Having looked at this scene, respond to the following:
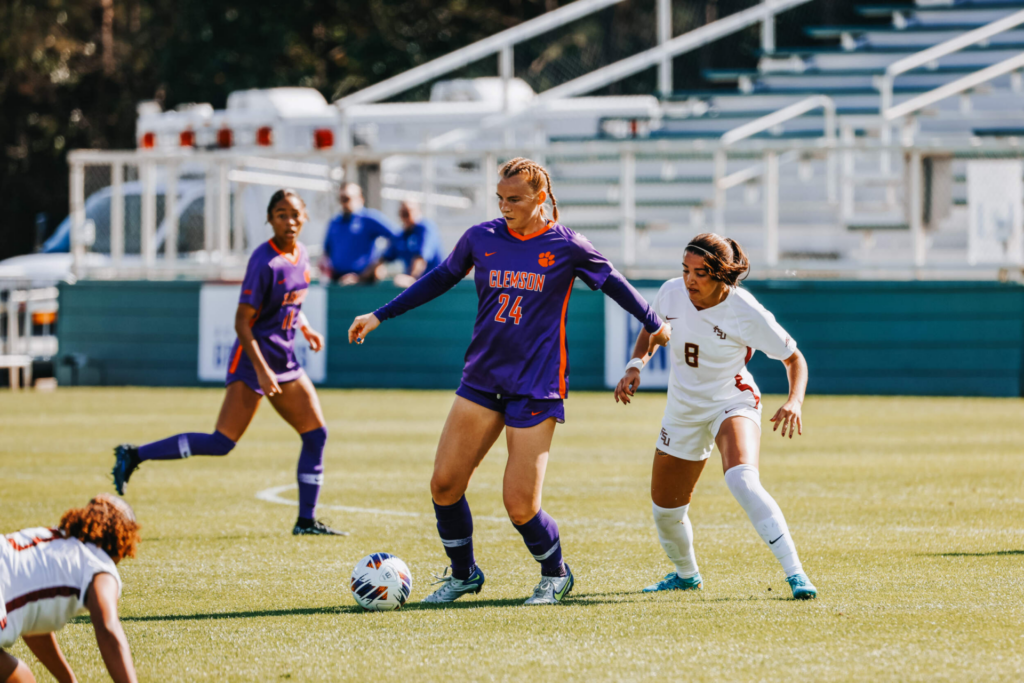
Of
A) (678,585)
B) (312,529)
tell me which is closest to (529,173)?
(678,585)

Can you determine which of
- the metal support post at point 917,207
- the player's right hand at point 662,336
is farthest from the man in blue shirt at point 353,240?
the player's right hand at point 662,336

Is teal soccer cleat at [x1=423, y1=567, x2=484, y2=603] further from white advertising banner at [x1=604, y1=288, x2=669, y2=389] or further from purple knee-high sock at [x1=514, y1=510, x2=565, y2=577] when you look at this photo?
white advertising banner at [x1=604, y1=288, x2=669, y2=389]

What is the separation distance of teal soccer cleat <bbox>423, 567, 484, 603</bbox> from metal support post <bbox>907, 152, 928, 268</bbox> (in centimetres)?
1275

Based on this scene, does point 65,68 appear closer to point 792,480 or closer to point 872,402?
point 872,402

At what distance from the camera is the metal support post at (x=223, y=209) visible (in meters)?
19.2

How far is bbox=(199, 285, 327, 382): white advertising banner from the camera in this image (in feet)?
62.0

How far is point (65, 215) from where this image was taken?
128 feet

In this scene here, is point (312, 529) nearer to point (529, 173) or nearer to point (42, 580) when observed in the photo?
point (529, 173)

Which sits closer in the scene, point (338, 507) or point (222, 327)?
point (338, 507)

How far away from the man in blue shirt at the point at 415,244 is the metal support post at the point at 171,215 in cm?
364

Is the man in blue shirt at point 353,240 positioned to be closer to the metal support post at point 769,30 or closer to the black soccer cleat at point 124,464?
the black soccer cleat at point 124,464

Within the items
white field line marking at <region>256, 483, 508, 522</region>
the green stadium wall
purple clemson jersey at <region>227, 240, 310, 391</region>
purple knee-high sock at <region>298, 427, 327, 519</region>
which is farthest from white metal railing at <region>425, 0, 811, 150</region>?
purple knee-high sock at <region>298, 427, 327, 519</region>

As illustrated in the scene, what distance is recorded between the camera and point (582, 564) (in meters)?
7.12

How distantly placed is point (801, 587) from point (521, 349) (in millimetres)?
1645
